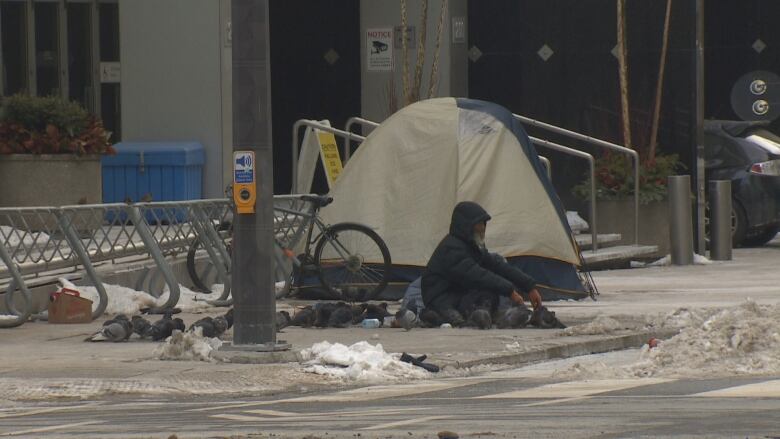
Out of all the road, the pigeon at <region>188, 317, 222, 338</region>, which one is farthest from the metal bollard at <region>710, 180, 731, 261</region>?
the road

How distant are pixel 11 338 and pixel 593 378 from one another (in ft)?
16.4

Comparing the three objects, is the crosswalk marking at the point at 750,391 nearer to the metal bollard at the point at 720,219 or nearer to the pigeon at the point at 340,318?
the pigeon at the point at 340,318

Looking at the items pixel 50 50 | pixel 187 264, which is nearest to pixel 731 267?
pixel 187 264

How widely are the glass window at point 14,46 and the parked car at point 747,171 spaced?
368 inches

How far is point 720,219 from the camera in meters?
23.3

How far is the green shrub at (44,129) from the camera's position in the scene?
20.7m

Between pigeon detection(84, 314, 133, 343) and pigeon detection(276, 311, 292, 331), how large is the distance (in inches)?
47.8

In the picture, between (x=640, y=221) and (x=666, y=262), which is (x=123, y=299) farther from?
(x=640, y=221)

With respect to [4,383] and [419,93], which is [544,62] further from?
[4,383]

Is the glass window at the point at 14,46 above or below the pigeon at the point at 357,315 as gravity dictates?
above

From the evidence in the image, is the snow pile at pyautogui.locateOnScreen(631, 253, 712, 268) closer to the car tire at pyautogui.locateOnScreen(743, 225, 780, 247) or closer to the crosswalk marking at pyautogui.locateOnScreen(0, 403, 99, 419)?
the car tire at pyautogui.locateOnScreen(743, 225, 780, 247)

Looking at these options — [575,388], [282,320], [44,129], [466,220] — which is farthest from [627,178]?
[575,388]

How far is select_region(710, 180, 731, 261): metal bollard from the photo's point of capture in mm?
23266

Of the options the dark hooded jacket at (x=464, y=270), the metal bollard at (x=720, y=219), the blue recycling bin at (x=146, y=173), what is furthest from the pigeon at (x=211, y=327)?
the metal bollard at (x=720, y=219)
